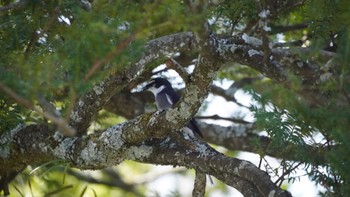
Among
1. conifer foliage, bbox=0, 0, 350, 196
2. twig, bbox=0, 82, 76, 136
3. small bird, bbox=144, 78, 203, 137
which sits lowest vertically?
twig, bbox=0, 82, 76, 136

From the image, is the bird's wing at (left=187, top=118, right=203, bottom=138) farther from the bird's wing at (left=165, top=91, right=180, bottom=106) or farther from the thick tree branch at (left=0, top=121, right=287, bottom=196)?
the thick tree branch at (left=0, top=121, right=287, bottom=196)

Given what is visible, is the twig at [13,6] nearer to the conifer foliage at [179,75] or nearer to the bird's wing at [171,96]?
the conifer foliage at [179,75]

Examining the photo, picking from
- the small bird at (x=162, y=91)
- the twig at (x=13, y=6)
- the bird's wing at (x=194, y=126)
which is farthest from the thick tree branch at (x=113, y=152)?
the small bird at (x=162, y=91)

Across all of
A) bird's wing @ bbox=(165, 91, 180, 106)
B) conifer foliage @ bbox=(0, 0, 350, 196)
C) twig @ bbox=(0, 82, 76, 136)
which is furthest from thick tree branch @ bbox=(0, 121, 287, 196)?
bird's wing @ bbox=(165, 91, 180, 106)

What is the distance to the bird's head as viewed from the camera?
706cm

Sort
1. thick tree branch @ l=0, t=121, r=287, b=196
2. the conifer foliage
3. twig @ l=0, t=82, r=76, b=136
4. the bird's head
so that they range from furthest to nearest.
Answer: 1. the bird's head
2. thick tree branch @ l=0, t=121, r=287, b=196
3. the conifer foliage
4. twig @ l=0, t=82, r=76, b=136

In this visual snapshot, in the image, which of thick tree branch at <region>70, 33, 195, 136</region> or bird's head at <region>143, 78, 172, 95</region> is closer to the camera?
thick tree branch at <region>70, 33, 195, 136</region>

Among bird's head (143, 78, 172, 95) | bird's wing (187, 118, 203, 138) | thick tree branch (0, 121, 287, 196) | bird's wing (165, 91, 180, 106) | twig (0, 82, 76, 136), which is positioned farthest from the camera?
bird's wing (165, 91, 180, 106)

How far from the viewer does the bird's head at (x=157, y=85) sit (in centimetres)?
706

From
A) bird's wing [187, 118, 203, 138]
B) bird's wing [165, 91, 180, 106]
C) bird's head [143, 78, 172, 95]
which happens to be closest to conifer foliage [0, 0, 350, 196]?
bird's wing [187, 118, 203, 138]

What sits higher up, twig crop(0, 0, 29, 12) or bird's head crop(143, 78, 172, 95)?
bird's head crop(143, 78, 172, 95)

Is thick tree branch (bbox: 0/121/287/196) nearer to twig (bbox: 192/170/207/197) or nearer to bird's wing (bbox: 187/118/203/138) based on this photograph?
twig (bbox: 192/170/207/197)

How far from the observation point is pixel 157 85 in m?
7.22

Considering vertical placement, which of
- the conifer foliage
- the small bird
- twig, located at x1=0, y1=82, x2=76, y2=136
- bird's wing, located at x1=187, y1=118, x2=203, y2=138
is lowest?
twig, located at x1=0, y1=82, x2=76, y2=136
